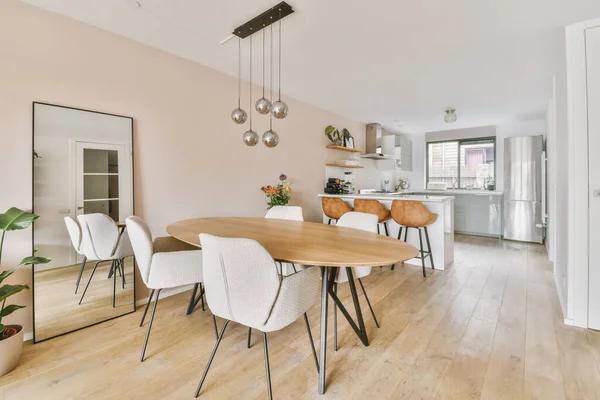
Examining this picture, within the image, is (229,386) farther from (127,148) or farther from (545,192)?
(545,192)

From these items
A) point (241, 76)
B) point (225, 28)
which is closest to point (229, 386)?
point (225, 28)

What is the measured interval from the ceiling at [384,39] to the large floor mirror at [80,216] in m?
0.86

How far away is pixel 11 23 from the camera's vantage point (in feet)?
6.22

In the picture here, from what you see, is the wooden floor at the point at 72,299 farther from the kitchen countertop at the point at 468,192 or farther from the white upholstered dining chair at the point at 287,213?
the kitchen countertop at the point at 468,192

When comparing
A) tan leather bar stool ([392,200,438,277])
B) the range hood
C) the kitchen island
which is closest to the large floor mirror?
tan leather bar stool ([392,200,438,277])

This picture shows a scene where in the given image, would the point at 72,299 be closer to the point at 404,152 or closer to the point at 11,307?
the point at 11,307

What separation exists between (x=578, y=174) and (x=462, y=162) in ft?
15.2

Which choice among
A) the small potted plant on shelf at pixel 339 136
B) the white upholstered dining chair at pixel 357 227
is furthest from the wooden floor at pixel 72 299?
the small potted plant on shelf at pixel 339 136

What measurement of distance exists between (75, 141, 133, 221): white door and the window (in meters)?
6.52

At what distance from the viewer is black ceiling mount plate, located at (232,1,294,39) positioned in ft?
6.48

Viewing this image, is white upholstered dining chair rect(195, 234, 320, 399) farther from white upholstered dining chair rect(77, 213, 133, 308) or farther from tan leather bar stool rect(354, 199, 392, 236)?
tan leather bar stool rect(354, 199, 392, 236)

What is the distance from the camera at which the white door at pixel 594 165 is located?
2.04 m

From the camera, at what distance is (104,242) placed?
2.31 m

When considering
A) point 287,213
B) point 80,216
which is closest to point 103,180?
point 80,216
